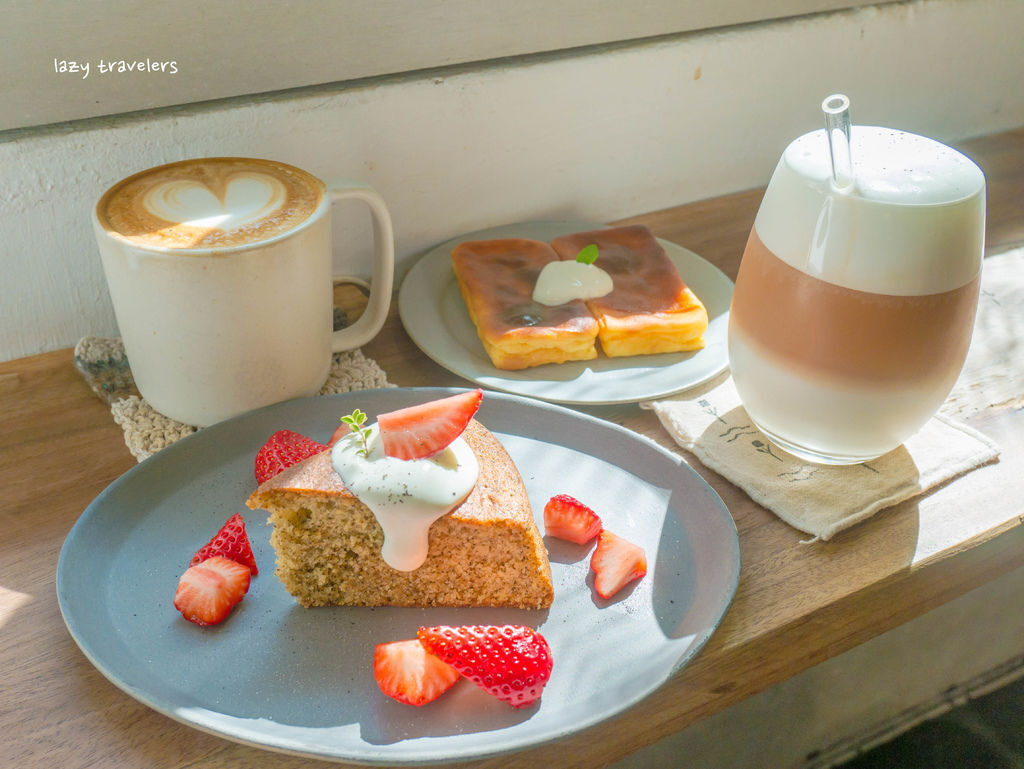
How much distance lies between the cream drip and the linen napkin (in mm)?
175

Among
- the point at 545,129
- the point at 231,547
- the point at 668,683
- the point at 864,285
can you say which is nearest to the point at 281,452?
the point at 231,547

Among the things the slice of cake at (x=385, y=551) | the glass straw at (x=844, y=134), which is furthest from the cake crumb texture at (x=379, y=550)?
the glass straw at (x=844, y=134)

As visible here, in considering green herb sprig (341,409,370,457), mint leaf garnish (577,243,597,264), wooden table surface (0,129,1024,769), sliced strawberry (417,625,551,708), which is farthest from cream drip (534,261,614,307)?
sliced strawberry (417,625,551,708)

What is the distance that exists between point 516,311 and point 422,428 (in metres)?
0.32

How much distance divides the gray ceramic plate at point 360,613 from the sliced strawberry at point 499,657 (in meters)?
0.02

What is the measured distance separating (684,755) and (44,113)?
1173 mm

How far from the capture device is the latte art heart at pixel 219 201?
0.83 m

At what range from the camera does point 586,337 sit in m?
0.98

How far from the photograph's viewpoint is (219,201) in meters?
0.86

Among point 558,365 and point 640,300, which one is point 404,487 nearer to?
point 558,365

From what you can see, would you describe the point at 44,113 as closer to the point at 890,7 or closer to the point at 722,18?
the point at 722,18

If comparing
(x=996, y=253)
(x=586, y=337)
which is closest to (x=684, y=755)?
(x=586, y=337)

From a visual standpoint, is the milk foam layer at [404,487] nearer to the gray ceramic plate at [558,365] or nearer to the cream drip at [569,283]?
the gray ceramic plate at [558,365]

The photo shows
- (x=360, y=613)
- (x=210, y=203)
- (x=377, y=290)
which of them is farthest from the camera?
(x=377, y=290)
